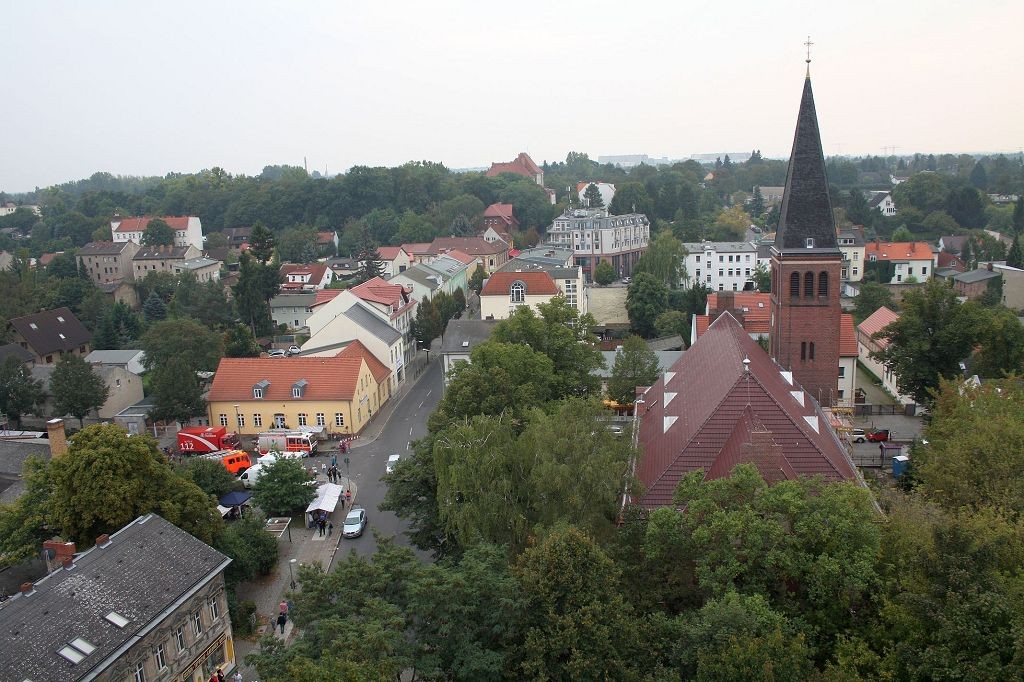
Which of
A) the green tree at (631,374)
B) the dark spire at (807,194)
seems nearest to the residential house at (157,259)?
the green tree at (631,374)

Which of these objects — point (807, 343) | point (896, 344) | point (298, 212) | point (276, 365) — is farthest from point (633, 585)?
point (298, 212)

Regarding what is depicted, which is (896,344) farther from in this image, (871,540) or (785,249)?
(871,540)

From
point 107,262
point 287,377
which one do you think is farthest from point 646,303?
point 107,262

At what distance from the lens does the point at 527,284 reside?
62.4 meters

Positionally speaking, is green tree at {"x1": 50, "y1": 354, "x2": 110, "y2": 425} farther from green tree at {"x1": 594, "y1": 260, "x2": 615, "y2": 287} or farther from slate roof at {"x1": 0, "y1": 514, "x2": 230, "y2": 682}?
green tree at {"x1": 594, "y1": 260, "x2": 615, "y2": 287}

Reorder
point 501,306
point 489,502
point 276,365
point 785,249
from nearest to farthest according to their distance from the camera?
1. point 489,502
2. point 785,249
3. point 276,365
4. point 501,306

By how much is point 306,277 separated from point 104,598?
70741mm

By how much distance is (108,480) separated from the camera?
23609 millimetres

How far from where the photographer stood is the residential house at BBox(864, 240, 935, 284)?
86.2m

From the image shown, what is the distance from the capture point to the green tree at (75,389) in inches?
1660

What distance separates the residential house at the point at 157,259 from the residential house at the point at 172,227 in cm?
1379

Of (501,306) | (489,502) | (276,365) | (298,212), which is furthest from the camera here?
(298,212)

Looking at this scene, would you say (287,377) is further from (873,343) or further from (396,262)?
(396,262)

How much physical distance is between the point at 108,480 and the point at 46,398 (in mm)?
26120
